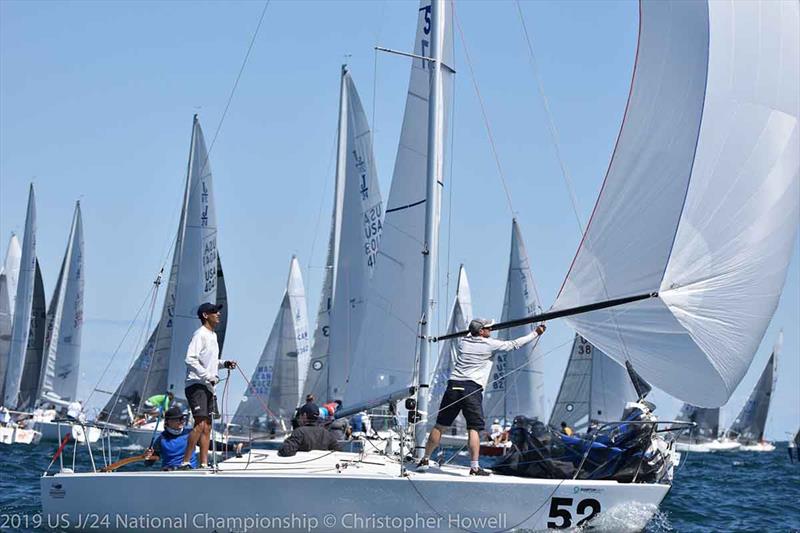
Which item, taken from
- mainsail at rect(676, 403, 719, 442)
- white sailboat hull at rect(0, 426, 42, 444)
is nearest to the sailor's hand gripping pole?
white sailboat hull at rect(0, 426, 42, 444)

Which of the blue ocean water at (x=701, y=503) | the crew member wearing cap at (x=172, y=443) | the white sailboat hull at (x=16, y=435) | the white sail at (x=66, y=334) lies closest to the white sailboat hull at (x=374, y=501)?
the crew member wearing cap at (x=172, y=443)

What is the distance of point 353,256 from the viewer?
23.5 metres

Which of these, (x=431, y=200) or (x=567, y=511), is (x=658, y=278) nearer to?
(x=567, y=511)

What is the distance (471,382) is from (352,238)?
13.8m

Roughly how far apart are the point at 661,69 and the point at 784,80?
104 centimetres

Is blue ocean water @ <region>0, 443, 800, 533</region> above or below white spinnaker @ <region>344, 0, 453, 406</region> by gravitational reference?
below

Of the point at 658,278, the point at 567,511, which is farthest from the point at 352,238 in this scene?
the point at 567,511

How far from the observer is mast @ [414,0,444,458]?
11117 millimetres

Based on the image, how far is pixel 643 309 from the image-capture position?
962 cm

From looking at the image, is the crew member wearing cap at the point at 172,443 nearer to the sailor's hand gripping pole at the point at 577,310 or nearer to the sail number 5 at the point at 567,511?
the sailor's hand gripping pole at the point at 577,310

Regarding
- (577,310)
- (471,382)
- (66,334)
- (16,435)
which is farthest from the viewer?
(66,334)

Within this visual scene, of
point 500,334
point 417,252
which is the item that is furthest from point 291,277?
point 417,252

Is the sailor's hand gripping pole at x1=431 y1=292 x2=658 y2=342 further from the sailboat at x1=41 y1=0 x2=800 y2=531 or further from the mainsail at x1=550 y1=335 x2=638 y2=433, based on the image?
the mainsail at x1=550 y1=335 x2=638 y2=433

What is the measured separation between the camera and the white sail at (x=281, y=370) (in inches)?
1371
